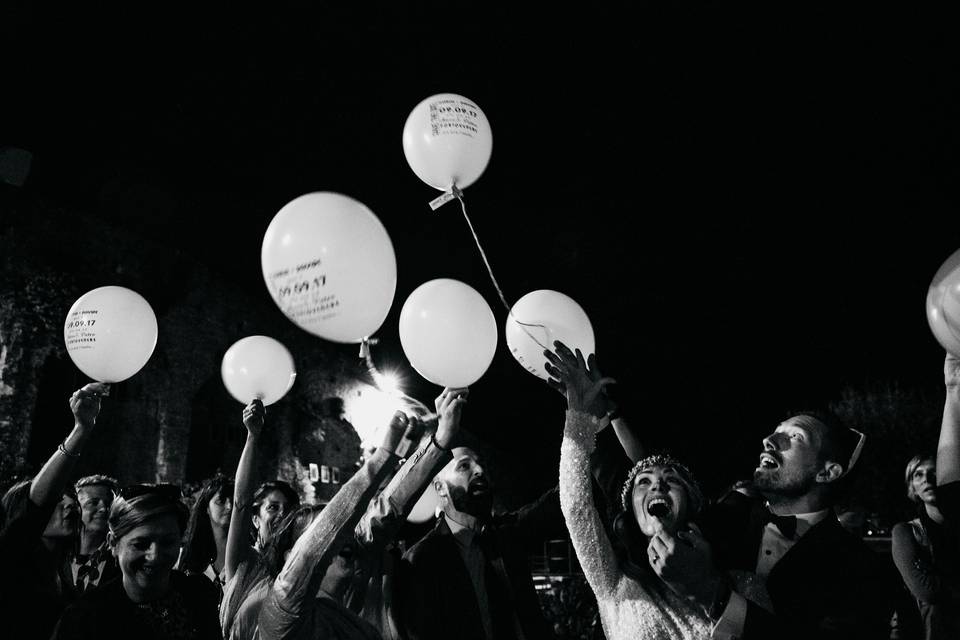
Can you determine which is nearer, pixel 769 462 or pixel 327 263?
pixel 769 462

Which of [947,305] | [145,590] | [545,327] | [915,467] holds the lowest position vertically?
[915,467]

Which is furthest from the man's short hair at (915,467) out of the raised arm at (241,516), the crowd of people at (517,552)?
the raised arm at (241,516)

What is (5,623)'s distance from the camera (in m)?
2.57

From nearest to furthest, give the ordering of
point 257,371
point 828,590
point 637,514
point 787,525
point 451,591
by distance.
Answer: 1. point 828,590
2. point 787,525
3. point 637,514
4. point 451,591
5. point 257,371

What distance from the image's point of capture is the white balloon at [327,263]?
8.54 feet

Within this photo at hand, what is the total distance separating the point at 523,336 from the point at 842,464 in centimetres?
162

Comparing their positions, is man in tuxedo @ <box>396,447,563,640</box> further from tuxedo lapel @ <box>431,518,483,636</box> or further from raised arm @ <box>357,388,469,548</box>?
raised arm @ <box>357,388,469,548</box>

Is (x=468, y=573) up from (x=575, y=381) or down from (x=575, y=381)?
down

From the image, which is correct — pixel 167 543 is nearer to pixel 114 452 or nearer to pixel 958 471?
pixel 958 471

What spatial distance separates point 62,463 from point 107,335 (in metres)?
1.13

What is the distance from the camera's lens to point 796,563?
197cm

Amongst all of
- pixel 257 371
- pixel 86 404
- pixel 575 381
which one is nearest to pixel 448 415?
pixel 575 381

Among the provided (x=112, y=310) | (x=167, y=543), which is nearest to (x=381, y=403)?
(x=112, y=310)

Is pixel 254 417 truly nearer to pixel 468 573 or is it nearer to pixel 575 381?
pixel 468 573
